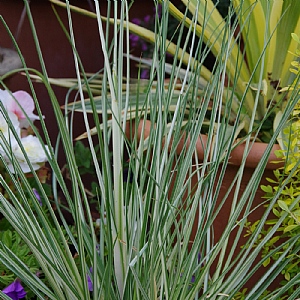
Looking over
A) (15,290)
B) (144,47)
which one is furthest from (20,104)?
(144,47)

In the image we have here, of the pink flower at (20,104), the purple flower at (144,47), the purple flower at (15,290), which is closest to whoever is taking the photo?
the purple flower at (15,290)

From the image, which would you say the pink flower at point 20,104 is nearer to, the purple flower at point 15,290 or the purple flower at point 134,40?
the purple flower at point 15,290

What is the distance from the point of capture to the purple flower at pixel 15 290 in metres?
0.87

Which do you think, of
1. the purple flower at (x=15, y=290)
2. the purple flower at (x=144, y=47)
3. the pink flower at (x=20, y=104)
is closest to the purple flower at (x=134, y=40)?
the purple flower at (x=144, y=47)

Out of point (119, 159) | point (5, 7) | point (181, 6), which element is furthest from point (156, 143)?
point (181, 6)

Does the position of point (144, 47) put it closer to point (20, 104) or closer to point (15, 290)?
point (20, 104)

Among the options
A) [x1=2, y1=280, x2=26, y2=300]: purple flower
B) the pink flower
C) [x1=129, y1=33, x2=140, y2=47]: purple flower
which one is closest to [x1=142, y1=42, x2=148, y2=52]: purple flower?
[x1=129, y1=33, x2=140, y2=47]: purple flower

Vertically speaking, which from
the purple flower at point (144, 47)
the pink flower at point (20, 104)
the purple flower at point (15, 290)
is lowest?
the purple flower at point (15, 290)

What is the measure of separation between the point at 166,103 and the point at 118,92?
79 mm

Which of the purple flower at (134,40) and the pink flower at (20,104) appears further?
the purple flower at (134,40)

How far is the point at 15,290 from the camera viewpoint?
0.88m

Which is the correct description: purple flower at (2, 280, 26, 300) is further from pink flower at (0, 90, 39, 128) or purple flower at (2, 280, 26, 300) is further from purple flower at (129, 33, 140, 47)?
purple flower at (129, 33, 140, 47)

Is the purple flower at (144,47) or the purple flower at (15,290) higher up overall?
the purple flower at (144,47)

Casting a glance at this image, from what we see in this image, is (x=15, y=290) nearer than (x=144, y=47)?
Yes
